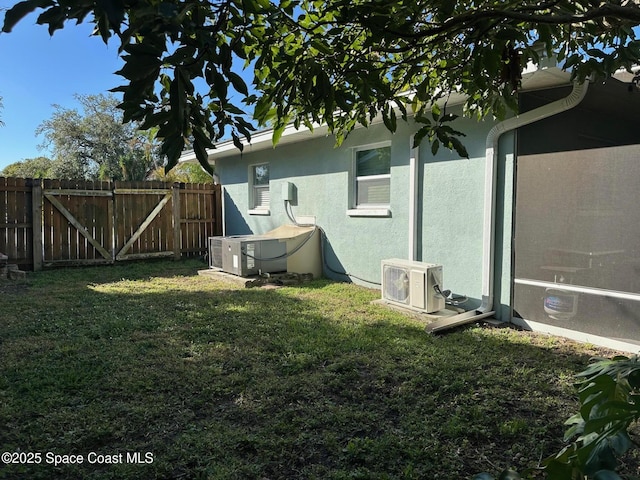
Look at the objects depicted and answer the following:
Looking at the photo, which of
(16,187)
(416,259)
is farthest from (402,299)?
(16,187)

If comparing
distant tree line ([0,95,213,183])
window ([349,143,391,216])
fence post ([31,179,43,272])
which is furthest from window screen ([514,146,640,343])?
distant tree line ([0,95,213,183])

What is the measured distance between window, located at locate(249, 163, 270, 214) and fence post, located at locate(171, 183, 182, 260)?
196 centimetres

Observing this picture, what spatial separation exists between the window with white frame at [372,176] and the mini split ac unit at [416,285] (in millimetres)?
1648

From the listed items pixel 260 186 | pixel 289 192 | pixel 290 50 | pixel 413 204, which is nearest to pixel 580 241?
pixel 413 204

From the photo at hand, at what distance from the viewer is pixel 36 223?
848cm

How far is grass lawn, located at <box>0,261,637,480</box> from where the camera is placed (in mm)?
2264

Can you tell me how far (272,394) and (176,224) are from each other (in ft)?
27.0

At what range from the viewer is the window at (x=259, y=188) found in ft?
32.2

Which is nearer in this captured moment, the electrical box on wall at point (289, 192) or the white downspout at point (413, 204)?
the white downspout at point (413, 204)

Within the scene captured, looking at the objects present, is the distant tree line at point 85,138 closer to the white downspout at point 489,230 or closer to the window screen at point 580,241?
the white downspout at point 489,230

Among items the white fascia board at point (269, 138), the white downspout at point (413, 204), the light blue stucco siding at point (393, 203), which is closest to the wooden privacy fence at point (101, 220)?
the white fascia board at point (269, 138)

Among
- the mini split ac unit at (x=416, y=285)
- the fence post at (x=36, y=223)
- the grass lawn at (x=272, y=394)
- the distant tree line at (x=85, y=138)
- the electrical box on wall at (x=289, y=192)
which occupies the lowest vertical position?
the grass lawn at (x=272, y=394)

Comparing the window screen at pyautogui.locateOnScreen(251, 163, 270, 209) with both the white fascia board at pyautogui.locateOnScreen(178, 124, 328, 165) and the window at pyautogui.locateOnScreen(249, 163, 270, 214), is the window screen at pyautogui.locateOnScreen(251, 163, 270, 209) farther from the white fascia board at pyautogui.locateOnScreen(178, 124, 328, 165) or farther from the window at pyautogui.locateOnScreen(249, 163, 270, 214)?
the white fascia board at pyautogui.locateOnScreen(178, 124, 328, 165)

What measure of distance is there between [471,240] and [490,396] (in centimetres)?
274
